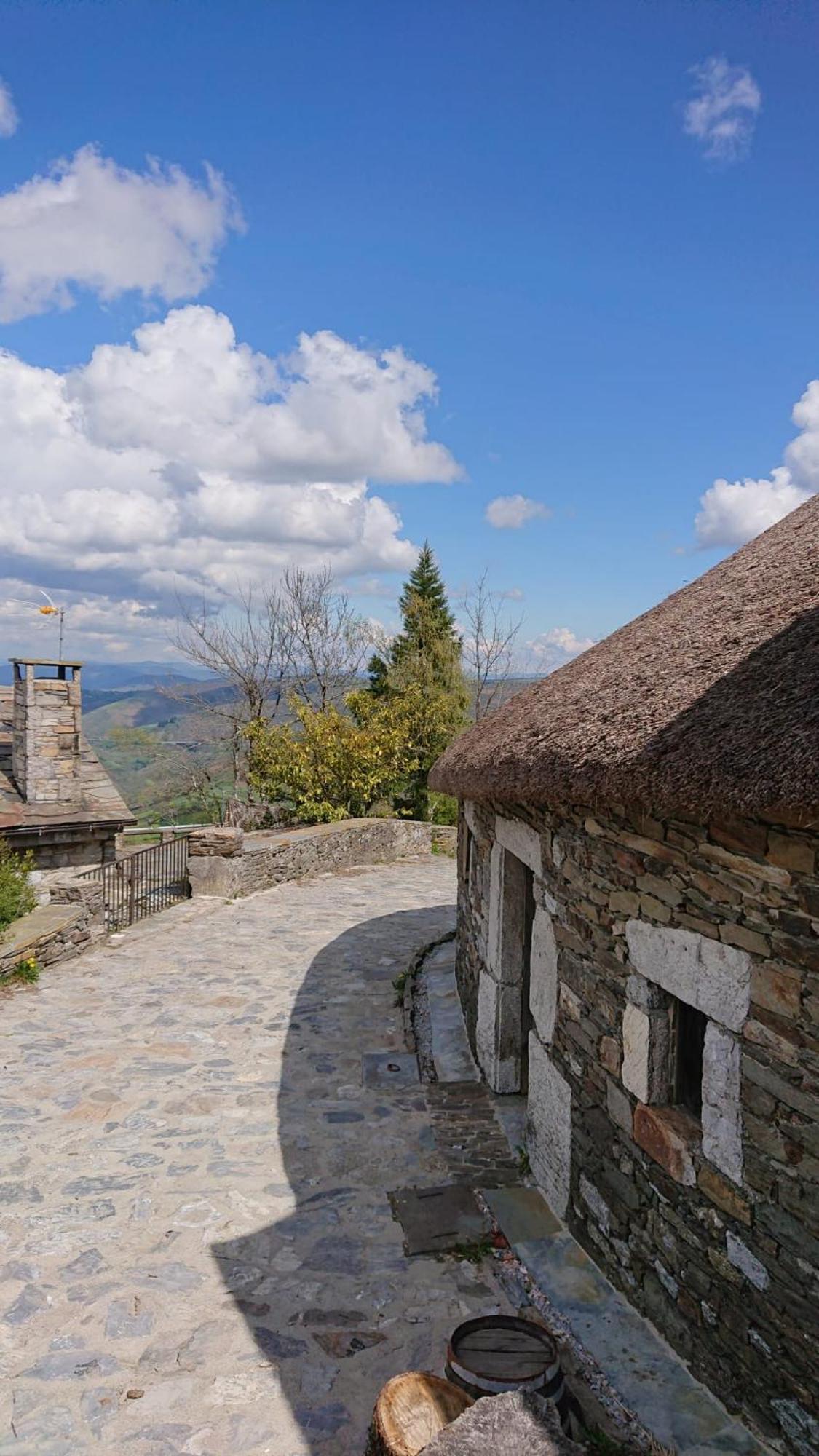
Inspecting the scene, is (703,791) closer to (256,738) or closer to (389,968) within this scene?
(389,968)

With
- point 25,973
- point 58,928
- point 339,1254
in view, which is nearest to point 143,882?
point 58,928

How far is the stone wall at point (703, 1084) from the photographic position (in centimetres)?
293

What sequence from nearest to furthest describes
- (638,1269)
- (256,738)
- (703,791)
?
(703,791), (638,1269), (256,738)

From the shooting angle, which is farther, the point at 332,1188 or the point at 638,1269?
the point at 332,1188

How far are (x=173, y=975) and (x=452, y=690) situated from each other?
19485 mm

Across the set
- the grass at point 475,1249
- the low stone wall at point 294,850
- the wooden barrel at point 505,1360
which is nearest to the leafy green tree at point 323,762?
the low stone wall at point 294,850

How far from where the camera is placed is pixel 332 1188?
17.7 feet

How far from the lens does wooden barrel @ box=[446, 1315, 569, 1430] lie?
3.25 meters

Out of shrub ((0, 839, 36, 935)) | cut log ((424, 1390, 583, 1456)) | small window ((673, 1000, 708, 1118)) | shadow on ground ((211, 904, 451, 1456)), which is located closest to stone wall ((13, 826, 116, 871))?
shrub ((0, 839, 36, 935))

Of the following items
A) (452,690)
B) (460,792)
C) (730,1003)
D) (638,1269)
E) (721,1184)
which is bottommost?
(638,1269)

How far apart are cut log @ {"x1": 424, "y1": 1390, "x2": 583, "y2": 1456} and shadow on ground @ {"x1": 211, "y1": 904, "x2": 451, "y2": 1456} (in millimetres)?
843

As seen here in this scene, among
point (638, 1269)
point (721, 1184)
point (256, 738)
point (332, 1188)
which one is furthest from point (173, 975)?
point (256, 738)

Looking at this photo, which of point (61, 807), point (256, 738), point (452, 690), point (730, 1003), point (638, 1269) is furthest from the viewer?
point (452, 690)

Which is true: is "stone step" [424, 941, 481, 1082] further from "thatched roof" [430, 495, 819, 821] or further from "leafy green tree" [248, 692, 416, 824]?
"leafy green tree" [248, 692, 416, 824]
